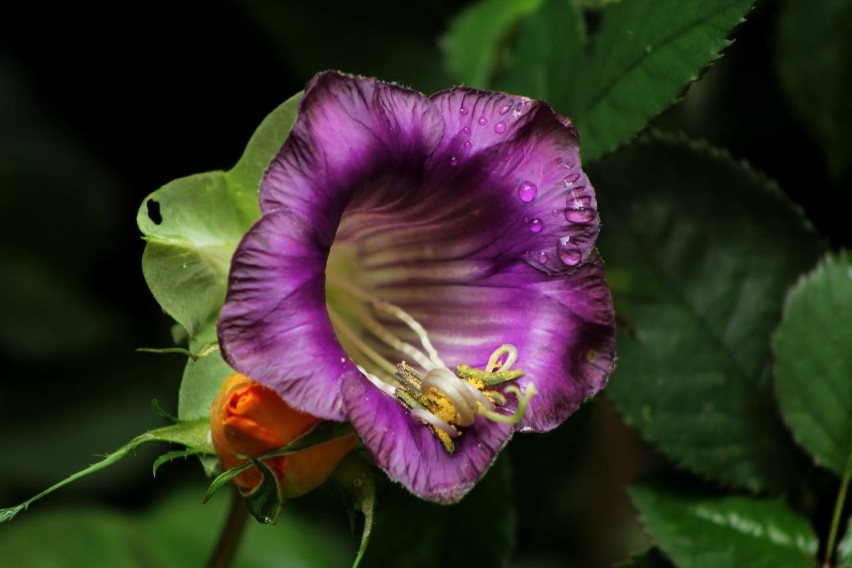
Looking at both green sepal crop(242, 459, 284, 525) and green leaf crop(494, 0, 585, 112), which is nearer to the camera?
green sepal crop(242, 459, 284, 525)

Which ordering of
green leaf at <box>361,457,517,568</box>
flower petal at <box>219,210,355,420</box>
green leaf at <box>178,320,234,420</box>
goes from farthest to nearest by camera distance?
green leaf at <box>361,457,517,568</box> → green leaf at <box>178,320,234,420</box> → flower petal at <box>219,210,355,420</box>

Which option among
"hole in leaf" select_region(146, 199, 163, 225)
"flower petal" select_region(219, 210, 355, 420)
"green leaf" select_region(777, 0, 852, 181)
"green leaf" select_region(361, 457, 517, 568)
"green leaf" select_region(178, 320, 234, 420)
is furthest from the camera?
"green leaf" select_region(777, 0, 852, 181)

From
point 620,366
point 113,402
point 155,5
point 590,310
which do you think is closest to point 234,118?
point 155,5

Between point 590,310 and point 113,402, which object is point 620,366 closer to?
point 590,310

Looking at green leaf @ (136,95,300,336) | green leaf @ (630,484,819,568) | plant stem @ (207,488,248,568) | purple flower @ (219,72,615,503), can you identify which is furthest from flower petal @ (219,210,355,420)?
green leaf @ (630,484,819,568)

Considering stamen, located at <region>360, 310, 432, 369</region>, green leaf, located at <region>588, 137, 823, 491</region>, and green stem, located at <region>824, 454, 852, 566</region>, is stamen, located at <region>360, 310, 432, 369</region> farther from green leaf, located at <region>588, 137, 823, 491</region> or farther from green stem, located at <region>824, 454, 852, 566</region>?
green stem, located at <region>824, 454, 852, 566</region>

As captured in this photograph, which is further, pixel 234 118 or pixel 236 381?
pixel 234 118

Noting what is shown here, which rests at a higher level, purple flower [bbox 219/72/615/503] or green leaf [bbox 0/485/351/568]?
purple flower [bbox 219/72/615/503]

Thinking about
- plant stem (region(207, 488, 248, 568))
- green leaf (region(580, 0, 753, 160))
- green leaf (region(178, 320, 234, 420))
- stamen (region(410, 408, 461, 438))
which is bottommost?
plant stem (region(207, 488, 248, 568))
